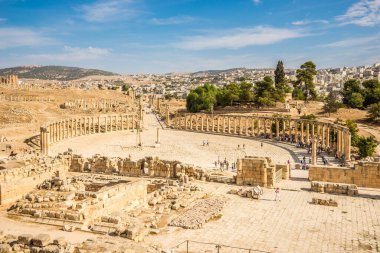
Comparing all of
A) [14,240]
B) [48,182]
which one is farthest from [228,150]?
[14,240]

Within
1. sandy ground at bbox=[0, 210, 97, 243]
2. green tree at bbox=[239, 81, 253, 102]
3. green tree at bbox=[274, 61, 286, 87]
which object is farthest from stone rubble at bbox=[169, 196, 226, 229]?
green tree at bbox=[274, 61, 286, 87]

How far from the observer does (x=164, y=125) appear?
84.6m

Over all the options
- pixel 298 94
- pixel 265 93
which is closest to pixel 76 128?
pixel 265 93

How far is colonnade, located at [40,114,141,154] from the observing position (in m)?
49.9

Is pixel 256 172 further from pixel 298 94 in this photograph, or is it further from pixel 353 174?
pixel 298 94

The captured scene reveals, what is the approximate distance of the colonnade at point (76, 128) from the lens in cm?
4989

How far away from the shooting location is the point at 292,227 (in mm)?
20156

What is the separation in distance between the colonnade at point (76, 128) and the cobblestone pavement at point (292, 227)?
103 ft

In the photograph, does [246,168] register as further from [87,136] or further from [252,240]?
[87,136]

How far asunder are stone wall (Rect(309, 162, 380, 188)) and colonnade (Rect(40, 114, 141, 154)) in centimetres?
3144

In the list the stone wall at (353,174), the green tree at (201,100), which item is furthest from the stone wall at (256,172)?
the green tree at (201,100)

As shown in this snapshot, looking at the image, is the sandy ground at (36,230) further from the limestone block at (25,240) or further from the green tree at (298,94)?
the green tree at (298,94)

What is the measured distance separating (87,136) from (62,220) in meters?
47.1

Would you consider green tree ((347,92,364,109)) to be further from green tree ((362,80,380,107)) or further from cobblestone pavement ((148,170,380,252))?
cobblestone pavement ((148,170,380,252))
